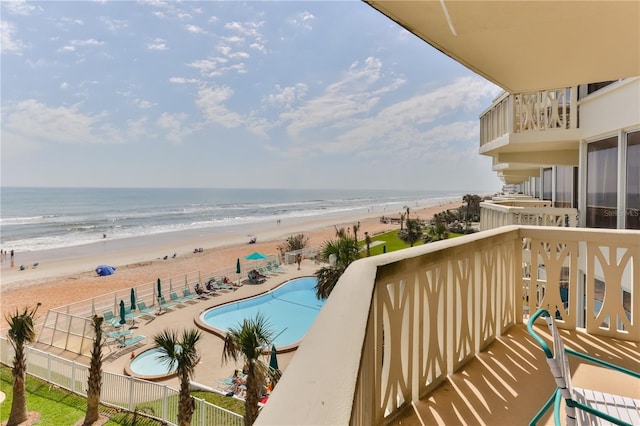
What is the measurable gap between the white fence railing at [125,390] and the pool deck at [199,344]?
1.22 m

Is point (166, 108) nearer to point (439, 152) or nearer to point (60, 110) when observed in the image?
point (60, 110)

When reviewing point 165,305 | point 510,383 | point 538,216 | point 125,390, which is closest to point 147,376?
point 125,390

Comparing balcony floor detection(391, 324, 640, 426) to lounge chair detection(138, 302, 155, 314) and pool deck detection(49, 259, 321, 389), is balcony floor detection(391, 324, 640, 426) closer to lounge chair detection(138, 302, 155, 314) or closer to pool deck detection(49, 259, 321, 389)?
pool deck detection(49, 259, 321, 389)

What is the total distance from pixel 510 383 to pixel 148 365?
12.2m

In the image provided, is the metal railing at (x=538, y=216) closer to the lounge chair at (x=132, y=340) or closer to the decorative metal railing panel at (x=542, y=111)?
the decorative metal railing panel at (x=542, y=111)

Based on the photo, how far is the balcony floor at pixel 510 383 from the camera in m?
2.38

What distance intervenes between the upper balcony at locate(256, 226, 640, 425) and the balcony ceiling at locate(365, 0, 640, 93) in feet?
→ 5.03

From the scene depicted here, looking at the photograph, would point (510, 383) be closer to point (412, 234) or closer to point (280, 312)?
point (280, 312)

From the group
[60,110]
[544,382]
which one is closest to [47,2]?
[60,110]

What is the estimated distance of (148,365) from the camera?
1190 centimetres

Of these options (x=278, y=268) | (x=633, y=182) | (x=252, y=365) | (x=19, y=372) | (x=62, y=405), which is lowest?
(x=62, y=405)

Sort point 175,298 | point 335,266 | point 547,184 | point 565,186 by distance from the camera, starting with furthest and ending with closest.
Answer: point 175,298
point 335,266
point 547,184
point 565,186

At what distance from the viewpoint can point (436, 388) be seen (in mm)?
2684

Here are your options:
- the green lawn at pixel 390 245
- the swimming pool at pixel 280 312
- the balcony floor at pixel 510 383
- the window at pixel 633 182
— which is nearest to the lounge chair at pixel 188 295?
the swimming pool at pixel 280 312
